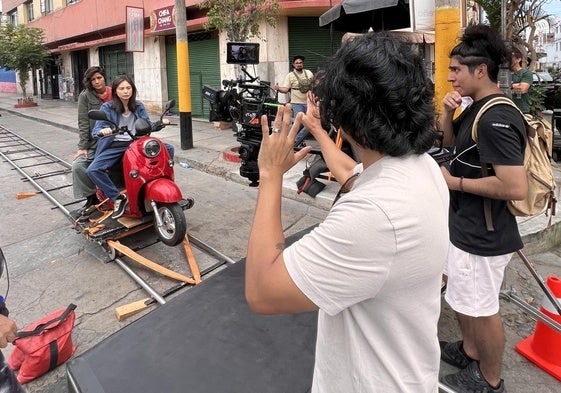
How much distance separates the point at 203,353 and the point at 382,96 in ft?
4.65

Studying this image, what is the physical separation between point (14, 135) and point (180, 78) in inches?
232

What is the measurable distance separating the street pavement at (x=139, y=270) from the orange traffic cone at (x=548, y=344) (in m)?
0.05

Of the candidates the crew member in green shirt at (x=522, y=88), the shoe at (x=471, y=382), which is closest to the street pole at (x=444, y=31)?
the shoe at (x=471, y=382)

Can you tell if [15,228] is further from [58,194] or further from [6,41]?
[6,41]

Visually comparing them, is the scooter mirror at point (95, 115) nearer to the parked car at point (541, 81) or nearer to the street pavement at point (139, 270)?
the street pavement at point (139, 270)

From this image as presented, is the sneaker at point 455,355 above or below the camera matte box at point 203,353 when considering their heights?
below

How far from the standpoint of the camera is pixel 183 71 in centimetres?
877

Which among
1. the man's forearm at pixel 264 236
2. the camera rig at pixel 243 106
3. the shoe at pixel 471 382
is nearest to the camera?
the man's forearm at pixel 264 236

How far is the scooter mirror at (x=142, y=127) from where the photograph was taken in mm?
4066

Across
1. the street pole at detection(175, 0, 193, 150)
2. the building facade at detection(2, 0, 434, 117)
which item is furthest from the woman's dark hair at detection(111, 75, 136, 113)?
the street pole at detection(175, 0, 193, 150)

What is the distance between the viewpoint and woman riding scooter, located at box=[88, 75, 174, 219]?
427cm

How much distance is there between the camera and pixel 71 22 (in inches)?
819

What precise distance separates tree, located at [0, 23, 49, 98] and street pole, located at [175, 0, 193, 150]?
14525mm

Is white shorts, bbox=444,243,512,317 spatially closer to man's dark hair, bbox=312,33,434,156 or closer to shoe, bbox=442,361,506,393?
shoe, bbox=442,361,506,393
